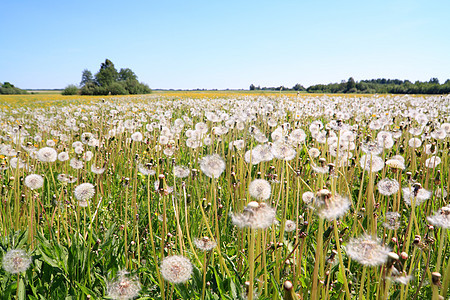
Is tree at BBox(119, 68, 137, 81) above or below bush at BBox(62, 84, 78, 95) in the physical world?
above

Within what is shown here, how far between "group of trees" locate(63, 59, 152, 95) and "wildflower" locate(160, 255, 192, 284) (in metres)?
35.5

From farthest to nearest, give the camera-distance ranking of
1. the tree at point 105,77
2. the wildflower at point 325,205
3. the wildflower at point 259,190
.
Answer: the tree at point 105,77, the wildflower at point 259,190, the wildflower at point 325,205

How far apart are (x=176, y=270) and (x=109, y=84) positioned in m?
72.2

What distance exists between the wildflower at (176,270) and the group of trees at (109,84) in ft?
116

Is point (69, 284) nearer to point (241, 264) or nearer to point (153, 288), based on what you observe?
point (153, 288)

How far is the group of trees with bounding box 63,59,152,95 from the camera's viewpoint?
5150cm

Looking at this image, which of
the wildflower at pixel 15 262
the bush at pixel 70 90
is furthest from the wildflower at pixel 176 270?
the bush at pixel 70 90

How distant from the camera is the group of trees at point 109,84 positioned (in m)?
51.5

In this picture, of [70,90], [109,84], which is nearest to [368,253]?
[70,90]

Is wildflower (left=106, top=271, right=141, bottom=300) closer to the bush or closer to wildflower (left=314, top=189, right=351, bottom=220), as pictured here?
wildflower (left=314, top=189, right=351, bottom=220)

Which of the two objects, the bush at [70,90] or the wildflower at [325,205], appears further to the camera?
the bush at [70,90]

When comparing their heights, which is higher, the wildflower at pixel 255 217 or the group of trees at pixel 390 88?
the group of trees at pixel 390 88

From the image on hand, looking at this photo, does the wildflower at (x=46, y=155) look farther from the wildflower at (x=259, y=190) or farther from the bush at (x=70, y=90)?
the bush at (x=70, y=90)

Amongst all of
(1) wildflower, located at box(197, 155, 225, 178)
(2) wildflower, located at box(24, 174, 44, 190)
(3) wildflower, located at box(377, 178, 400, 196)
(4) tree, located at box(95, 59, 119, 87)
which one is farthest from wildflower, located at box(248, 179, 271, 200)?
(4) tree, located at box(95, 59, 119, 87)
